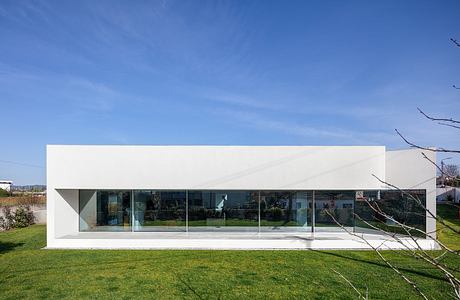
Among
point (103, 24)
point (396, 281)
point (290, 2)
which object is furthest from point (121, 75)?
point (396, 281)

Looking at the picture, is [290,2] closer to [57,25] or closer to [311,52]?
[311,52]

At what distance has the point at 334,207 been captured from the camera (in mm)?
17188

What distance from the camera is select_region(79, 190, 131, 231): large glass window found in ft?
56.3

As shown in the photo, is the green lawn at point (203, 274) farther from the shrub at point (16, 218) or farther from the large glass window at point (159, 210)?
the shrub at point (16, 218)

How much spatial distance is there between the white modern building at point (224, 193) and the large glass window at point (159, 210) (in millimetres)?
46

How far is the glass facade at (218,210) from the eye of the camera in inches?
667

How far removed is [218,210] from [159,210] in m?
2.71

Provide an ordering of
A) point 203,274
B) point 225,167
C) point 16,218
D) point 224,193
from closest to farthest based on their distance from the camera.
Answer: point 203,274
point 225,167
point 224,193
point 16,218

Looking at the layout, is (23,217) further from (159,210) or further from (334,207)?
(334,207)

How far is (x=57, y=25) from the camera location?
14914 millimetres

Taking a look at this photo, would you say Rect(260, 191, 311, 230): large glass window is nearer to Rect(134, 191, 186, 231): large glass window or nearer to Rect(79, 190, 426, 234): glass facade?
Rect(79, 190, 426, 234): glass facade

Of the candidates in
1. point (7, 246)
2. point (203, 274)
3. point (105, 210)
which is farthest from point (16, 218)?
point (203, 274)

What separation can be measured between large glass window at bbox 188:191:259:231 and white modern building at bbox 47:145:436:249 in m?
0.05

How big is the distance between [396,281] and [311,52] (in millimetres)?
10828
